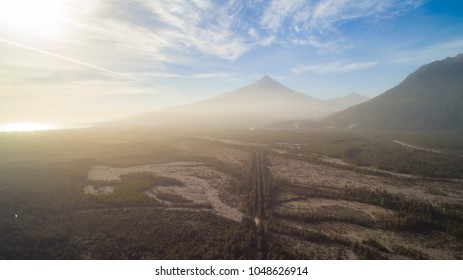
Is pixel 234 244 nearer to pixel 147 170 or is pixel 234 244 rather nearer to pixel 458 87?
pixel 147 170

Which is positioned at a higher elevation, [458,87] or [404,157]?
[458,87]

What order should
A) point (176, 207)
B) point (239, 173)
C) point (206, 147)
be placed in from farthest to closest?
point (206, 147), point (239, 173), point (176, 207)

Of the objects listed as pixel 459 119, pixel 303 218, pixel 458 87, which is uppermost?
pixel 458 87

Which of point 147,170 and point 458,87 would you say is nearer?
point 147,170
